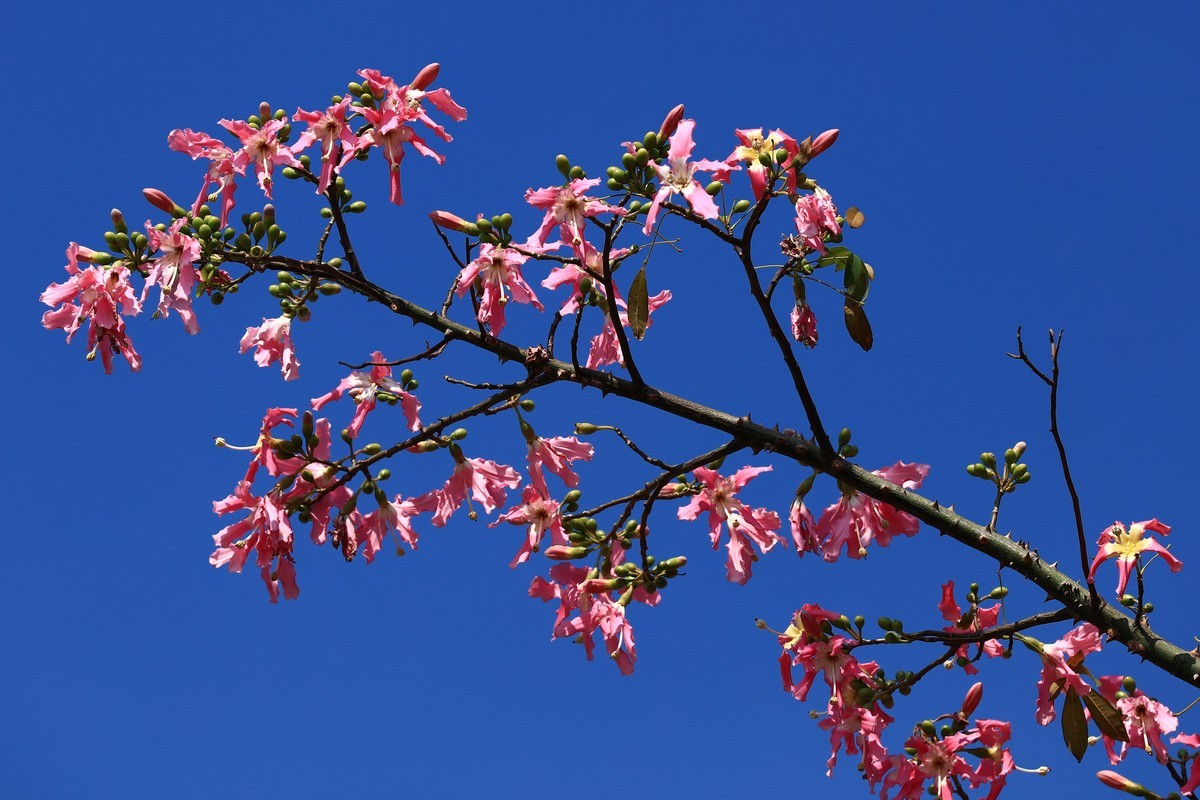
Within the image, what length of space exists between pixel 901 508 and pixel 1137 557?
0.74 meters

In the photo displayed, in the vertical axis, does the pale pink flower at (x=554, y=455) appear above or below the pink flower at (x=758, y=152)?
below

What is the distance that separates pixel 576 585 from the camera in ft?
11.4

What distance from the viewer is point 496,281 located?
326cm

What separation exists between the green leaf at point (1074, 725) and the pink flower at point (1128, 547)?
37 centimetres

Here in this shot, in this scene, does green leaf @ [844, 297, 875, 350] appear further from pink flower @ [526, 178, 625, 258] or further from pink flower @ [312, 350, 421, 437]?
pink flower @ [312, 350, 421, 437]

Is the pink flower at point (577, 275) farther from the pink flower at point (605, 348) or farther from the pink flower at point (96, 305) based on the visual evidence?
the pink flower at point (96, 305)

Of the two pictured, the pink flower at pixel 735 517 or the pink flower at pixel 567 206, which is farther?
the pink flower at pixel 735 517

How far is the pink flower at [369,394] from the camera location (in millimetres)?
3459

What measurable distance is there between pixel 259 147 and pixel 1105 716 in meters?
2.99

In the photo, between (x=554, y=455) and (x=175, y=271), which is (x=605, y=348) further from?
(x=175, y=271)

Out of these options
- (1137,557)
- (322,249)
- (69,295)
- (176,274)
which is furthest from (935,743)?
(69,295)

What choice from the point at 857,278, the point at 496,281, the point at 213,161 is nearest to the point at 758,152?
the point at 857,278

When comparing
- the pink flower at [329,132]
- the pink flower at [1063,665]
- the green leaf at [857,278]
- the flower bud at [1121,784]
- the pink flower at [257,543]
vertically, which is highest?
the pink flower at [329,132]

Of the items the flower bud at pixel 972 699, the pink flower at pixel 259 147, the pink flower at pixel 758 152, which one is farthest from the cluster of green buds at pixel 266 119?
the flower bud at pixel 972 699
